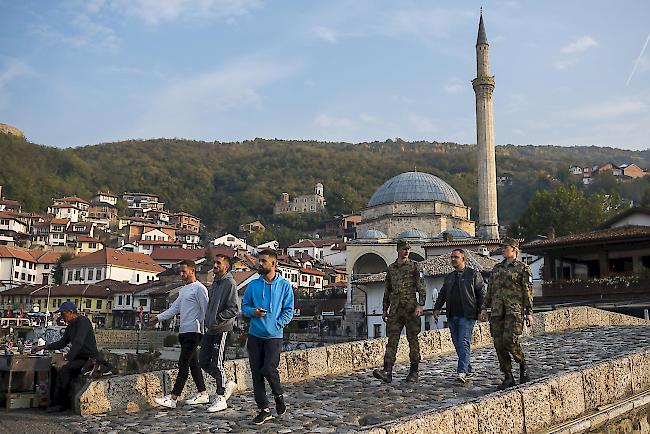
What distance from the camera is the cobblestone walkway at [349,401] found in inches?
227

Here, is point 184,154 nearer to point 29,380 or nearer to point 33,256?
point 33,256

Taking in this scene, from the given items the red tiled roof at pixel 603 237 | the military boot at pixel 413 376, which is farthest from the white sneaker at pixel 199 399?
the red tiled roof at pixel 603 237

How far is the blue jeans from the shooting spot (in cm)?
789

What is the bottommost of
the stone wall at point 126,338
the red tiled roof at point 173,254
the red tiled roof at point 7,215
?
the stone wall at point 126,338

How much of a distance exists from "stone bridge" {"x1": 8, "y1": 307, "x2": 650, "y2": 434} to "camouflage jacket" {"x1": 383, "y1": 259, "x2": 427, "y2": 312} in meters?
0.99

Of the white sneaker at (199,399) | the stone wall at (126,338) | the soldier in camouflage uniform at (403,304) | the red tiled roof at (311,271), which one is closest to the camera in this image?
the white sneaker at (199,399)

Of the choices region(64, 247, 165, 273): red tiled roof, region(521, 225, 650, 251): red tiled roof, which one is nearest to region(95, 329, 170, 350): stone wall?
region(64, 247, 165, 273): red tiled roof

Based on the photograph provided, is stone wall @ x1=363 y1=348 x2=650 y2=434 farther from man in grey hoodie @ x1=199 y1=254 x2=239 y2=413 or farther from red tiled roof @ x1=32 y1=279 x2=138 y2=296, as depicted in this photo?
red tiled roof @ x1=32 y1=279 x2=138 y2=296

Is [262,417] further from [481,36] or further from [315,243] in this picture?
[315,243]

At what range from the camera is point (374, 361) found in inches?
391

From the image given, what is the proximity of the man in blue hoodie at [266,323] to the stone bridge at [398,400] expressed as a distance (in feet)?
1.08

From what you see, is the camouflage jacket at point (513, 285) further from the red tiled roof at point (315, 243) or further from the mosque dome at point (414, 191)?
the red tiled roof at point (315, 243)

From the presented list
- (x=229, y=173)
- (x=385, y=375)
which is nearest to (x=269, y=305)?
(x=385, y=375)

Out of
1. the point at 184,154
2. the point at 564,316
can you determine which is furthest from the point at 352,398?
the point at 184,154
